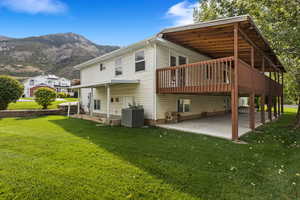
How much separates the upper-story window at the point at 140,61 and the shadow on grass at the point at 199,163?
5232 mm

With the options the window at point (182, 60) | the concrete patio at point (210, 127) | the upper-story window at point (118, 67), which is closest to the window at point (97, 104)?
the upper-story window at point (118, 67)

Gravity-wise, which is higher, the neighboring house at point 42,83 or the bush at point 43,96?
the neighboring house at point 42,83

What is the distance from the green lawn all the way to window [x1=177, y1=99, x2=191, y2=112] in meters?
5.23

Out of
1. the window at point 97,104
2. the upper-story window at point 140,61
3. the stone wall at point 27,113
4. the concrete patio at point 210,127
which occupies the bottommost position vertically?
the concrete patio at point 210,127

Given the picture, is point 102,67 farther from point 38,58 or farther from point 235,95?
point 38,58

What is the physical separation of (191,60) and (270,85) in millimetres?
6565

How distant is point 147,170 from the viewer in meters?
3.31

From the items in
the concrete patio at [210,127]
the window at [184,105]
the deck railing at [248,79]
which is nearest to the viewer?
the deck railing at [248,79]

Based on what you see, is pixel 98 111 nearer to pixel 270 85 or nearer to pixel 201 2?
pixel 270 85

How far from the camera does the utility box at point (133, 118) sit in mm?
8305

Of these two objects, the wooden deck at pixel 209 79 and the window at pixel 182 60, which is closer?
the wooden deck at pixel 209 79

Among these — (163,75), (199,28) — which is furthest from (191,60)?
(199,28)

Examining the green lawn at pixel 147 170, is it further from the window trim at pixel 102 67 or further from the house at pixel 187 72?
the window trim at pixel 102 67

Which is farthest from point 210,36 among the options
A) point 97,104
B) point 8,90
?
point 8,90
